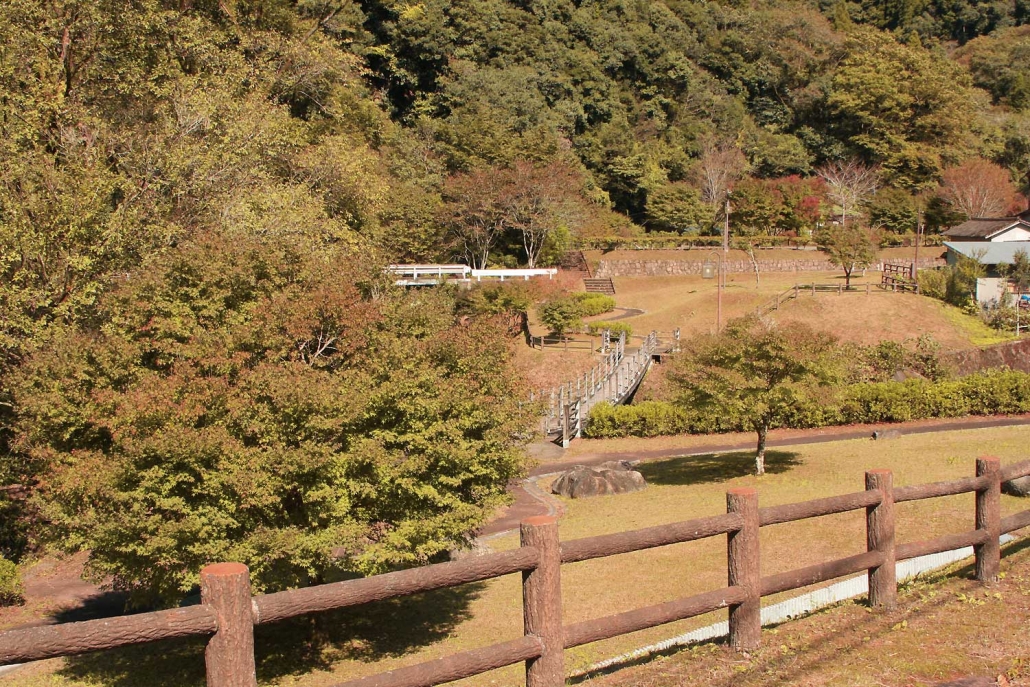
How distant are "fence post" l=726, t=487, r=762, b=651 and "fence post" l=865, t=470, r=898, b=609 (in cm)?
125

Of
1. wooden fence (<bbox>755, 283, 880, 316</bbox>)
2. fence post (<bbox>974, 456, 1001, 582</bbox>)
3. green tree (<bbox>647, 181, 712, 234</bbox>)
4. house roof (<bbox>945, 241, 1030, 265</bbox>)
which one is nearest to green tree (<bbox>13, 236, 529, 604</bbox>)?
fence post (<bbox>974, 456, 1001, 582</bbox>)

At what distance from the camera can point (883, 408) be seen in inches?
1152

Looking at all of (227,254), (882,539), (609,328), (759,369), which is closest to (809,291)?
(609,328)

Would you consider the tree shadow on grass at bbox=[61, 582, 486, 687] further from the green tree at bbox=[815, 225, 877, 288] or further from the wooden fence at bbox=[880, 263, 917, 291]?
the wooden fence at bbox=[880, 263, 917, 291]

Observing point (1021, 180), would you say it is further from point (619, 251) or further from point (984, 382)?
point (984, 382)

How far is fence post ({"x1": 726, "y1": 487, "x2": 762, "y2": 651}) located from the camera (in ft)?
19.4

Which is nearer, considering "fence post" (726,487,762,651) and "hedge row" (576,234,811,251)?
"fence post" (726,487,762,651)

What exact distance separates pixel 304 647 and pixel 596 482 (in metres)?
9.96

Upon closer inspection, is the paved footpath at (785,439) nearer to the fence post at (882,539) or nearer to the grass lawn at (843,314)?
the grass lawn at (843,314)

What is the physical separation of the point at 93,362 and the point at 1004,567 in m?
11.0

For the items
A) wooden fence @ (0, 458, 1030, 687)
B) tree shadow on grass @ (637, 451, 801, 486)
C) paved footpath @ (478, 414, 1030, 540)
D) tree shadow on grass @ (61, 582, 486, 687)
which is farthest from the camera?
paved footpath @ (478, 414, 1030, 540)

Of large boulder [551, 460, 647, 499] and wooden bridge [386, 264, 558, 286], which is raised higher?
wooden bridge [386, 264, 558, 286]

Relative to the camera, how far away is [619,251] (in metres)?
61.5

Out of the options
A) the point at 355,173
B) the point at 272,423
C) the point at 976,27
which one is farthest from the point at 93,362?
the point at 976,27
